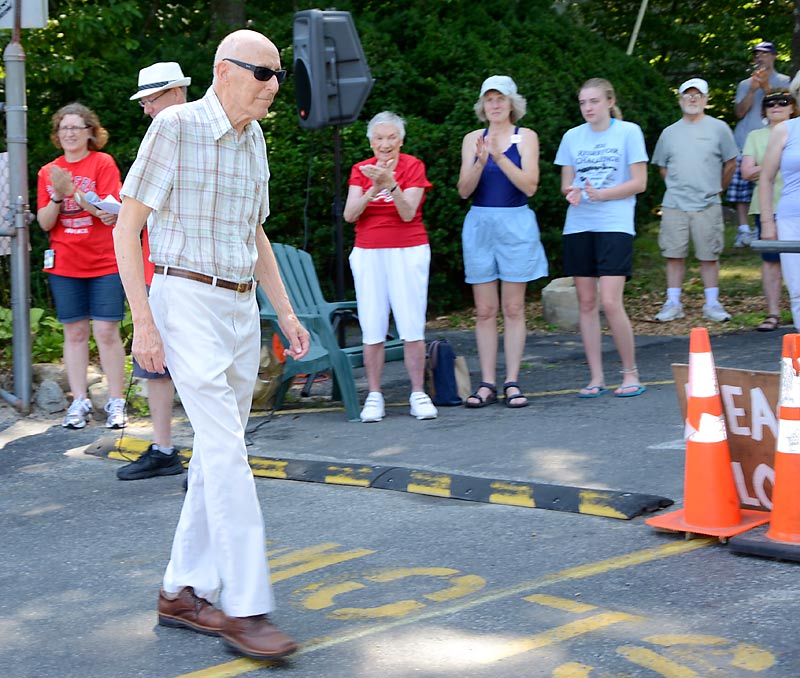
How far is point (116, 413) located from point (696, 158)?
5.64 metres

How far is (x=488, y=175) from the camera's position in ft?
27.4

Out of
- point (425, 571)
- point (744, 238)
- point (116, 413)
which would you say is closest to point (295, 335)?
point (425, 571)

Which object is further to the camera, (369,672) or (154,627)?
(154,627)

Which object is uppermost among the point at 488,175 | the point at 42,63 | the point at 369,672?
the point at 42,63

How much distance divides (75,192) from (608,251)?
340 centimetres

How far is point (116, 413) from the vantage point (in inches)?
327

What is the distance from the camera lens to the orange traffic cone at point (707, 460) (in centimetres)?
521

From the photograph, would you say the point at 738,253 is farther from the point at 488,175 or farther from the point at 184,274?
the point at 184,274

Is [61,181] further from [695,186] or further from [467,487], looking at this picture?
[695,186]

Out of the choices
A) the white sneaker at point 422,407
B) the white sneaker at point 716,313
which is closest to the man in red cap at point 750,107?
the white sneaker at point 716,313

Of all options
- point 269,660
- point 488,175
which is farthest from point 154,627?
point 488,175

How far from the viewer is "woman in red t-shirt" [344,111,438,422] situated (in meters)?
8.06

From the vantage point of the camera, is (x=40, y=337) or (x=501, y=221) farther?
(x=40, y=337)

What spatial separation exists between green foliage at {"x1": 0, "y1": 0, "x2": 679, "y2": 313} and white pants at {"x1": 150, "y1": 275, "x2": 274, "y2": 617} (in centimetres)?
708
